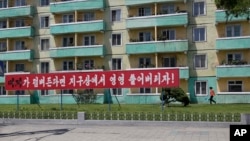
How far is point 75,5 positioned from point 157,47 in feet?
32.6

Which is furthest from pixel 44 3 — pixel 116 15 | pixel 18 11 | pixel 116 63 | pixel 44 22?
pixel 116 63

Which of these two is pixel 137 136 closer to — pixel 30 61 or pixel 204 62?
pixel 204 62

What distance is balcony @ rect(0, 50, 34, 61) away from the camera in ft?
127

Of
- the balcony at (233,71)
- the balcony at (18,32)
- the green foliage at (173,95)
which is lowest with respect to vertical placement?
the green foliage at (173,95)

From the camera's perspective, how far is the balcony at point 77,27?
117 ft

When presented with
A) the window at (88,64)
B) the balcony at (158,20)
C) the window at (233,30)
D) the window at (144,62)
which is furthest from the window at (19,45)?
the window at (233,30)

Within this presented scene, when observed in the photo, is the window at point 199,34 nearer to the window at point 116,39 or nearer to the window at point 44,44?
the window at point 116,39

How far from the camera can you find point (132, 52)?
3375 cm

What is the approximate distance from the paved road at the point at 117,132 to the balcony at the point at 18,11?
2380cm

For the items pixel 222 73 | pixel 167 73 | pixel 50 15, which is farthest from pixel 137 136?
pixel 50 15

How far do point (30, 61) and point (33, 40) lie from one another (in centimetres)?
239

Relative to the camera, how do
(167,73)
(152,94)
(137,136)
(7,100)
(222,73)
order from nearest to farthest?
(137,136) < (167,73) < (222,73) < (152,94) < (7,100)

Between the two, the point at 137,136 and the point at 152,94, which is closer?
the point at 137,136

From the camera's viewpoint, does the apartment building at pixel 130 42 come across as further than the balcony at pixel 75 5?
No
